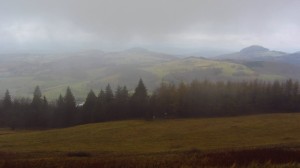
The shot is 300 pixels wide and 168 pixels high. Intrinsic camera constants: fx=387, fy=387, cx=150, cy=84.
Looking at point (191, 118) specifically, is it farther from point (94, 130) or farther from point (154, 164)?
point (154, 164)

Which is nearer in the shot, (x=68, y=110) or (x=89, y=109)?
(x=89, y=109)

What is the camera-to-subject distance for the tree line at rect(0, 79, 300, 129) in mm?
119312

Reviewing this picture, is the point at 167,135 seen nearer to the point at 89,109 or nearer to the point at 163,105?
the point at 163,105

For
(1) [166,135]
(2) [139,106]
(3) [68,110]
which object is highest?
(2) [139,106]

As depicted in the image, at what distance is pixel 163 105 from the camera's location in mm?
119500

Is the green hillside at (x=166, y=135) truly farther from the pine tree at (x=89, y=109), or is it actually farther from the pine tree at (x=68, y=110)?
the pine tree at (x=68, y=110)

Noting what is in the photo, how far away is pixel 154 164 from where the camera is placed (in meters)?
30.8

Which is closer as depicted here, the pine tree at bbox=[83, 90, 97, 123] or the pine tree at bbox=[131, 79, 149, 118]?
the pine tree at bbox=[131, 79, 149, 118]

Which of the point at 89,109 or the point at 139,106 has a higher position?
the point at 139,106

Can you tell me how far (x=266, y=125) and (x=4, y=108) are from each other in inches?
3546

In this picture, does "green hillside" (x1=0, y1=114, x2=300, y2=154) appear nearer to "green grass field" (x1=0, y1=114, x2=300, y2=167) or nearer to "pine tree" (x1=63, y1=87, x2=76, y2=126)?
"green grass field" (x1=0, y1=114, x2=300, y2=167)

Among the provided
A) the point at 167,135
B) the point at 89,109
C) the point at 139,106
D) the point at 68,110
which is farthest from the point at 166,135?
the point at 68,110

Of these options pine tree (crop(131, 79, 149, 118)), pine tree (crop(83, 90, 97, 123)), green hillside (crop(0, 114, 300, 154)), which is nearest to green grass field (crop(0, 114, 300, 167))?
green hillside (crop(0, 114, 300, 154))

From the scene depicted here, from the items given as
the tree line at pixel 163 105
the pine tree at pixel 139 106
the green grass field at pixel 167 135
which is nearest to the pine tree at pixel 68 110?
the tree line at pixel 163 105
